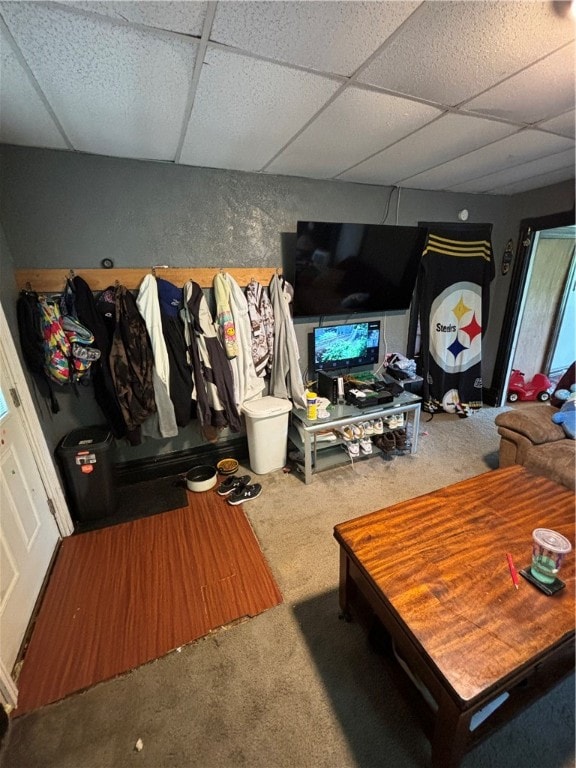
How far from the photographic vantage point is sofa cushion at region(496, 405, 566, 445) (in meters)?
2.06

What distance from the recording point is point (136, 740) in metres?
1.06

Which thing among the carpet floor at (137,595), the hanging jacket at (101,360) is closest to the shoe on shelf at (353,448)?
the carpet floor at (137,595)

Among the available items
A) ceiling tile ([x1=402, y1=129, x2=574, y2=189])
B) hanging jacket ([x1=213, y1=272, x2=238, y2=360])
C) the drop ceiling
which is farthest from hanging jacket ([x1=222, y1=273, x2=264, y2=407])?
ceiling tile ([x1=402, y1=129, x2=574, y2=189])

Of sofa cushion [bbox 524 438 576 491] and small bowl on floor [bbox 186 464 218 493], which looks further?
small bowl on floor [bbox 186 464 218 493]

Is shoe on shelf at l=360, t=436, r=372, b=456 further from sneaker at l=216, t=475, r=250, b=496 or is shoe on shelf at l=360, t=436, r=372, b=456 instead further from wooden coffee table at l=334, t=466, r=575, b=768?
wooden coffee table at l=334, t=466, r=575, b=768

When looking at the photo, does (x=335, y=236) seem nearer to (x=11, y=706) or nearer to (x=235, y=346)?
(x=235, y=346)

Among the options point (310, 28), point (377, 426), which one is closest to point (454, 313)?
point (377, 426)

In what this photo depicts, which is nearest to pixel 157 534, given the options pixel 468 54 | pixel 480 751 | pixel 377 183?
pixel 480 751

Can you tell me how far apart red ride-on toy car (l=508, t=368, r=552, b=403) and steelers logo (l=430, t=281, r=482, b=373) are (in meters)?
0.72

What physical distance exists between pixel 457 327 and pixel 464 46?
103 inches

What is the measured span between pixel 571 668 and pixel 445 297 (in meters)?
2.93

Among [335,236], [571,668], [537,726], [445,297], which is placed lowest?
[537,726]

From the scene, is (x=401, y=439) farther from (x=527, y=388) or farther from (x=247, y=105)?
(x=247, y=105)

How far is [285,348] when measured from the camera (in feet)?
7.99
